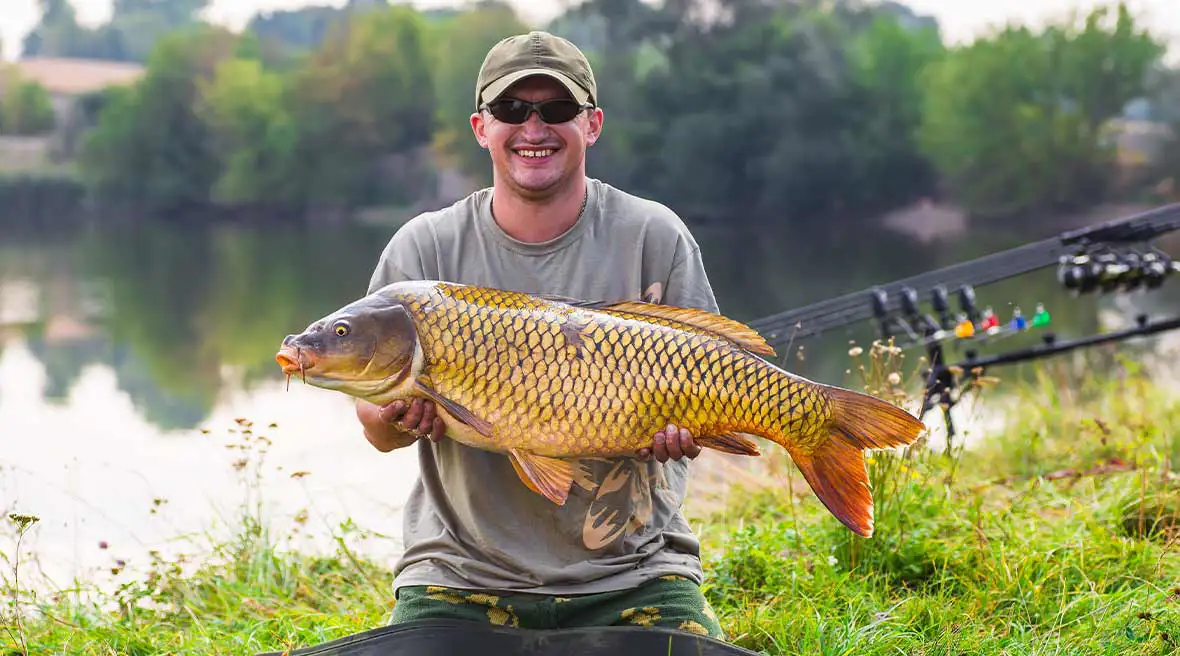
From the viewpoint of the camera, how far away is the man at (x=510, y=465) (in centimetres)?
189

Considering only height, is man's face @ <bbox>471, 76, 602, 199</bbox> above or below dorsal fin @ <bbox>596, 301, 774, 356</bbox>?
above

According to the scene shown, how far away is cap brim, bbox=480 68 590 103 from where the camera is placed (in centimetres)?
191

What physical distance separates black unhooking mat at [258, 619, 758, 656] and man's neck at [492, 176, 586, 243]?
2.01ft

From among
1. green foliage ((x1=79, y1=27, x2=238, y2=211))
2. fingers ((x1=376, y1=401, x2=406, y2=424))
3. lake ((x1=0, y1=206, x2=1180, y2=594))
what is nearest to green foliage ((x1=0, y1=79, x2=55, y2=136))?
green foliage ((x1=79, y1=27, x2=238, y2=211))

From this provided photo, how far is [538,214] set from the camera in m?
1.95

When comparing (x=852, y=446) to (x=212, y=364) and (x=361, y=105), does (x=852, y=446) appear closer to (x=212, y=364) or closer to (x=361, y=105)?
(x=212, y=364)

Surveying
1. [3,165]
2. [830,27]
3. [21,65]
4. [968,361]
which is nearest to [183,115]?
[3,165]

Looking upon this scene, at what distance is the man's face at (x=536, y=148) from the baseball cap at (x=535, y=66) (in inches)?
0.8

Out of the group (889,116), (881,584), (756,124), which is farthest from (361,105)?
(881,584)

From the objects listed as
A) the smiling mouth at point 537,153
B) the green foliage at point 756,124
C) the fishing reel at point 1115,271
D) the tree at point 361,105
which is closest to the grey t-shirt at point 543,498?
the smiling mouth at point 537,153

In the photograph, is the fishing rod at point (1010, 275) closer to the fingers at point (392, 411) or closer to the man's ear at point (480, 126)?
the man's ear at point (480, 126)

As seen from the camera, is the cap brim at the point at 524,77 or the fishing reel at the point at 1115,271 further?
the fishing reel at the point at 1115,271

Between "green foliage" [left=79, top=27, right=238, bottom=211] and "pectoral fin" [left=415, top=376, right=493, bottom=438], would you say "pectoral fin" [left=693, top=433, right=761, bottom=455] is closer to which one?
"pectoral fin" [left=415, top=376, right=493, bottom=438]

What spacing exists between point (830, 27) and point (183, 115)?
17972 mm
